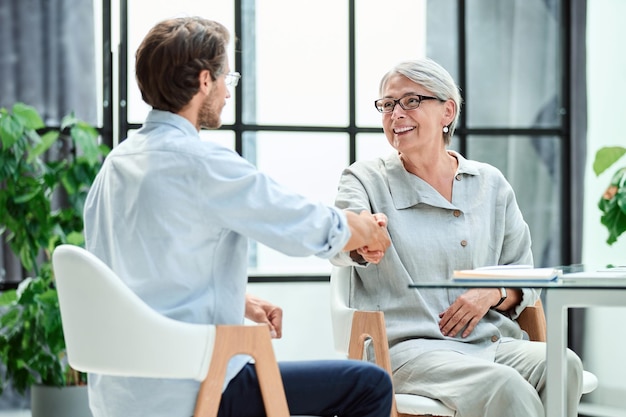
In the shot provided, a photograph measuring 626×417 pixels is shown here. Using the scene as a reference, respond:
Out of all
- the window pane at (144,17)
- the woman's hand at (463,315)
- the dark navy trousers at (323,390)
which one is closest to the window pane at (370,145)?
the window pane at (144,17)

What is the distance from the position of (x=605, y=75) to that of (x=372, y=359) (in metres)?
2.70

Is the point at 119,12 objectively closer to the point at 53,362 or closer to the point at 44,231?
the point at 44,231

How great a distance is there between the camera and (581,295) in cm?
205

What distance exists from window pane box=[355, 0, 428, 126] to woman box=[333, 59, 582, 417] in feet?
6.31

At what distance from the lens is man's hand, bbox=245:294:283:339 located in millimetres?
2270

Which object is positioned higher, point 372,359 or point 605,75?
point 605,75

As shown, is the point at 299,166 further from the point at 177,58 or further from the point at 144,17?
the point at 177,58

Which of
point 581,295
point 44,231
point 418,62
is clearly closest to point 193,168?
point 581,295

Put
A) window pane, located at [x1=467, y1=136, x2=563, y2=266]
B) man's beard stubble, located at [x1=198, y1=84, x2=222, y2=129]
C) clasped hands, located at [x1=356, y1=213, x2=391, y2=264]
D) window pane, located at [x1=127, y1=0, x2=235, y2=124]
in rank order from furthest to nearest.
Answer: window pane, located at [x1=467, y1=136, x2=563, y2=266] → window pane, located at [x1=127, y1=0, x2=235, y2=124] → clasped hands, located at [x1=356, y1=213, x2=391, y2=264] → man's beard stubble, located at [x1=198, y1=84, x2=222, y2=129]

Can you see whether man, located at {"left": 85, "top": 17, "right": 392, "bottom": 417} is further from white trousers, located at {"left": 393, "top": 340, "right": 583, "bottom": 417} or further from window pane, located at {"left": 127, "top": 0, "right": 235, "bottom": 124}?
window pane, located at {"left": 127, "top": 0, "right": 235, "bottom": 124}

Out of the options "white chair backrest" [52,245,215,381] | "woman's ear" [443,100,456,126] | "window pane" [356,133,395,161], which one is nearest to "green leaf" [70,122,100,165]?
"window pane" [356,133,395,161]

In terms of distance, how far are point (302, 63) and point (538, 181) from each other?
1.34 m

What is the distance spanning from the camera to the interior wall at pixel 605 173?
4.63 meters

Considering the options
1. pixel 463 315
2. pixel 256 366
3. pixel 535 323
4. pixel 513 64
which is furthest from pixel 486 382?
pixel 513 64
